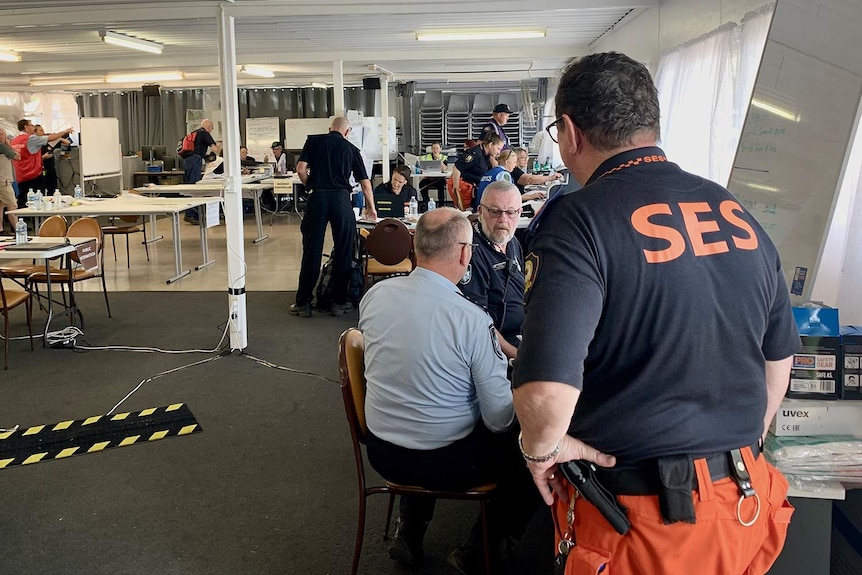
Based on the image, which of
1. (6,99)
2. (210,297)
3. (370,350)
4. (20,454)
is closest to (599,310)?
(370,350)

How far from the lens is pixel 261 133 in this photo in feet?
56.5

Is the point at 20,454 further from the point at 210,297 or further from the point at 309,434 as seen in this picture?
the point at 210,297

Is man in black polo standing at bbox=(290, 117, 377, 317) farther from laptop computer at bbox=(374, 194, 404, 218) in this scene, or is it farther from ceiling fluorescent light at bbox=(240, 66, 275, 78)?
ceiling fluorescent light at bbox=(240, 66, 275, 78)

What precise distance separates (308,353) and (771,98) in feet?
11.3

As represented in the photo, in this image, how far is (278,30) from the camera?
25.0ft

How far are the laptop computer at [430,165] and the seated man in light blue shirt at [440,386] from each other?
36.8ft

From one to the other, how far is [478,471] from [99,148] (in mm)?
13369

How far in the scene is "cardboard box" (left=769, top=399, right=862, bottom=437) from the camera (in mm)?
1939

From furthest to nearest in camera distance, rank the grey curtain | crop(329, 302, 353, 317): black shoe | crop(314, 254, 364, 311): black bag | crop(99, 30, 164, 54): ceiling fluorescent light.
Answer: the grey curtain → crop(99, 30, 164, 54): ceiling fluorescent light → crop(314, 254, 364, 311): black bag → crop(329, 302, 353, 317): black shoe

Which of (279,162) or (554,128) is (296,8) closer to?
(554,128)

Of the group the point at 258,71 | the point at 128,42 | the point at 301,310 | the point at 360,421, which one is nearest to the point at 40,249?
the point at 301,310

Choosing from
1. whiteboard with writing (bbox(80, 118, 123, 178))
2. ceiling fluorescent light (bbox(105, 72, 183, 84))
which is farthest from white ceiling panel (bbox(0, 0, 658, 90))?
whiteboard with writing (bbox(80, 118, 123, 178))

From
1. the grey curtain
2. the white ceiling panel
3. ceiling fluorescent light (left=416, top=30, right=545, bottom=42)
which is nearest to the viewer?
the white ceiling panel

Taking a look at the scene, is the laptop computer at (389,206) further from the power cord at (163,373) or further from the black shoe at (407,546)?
the black shoe at (407,546)
